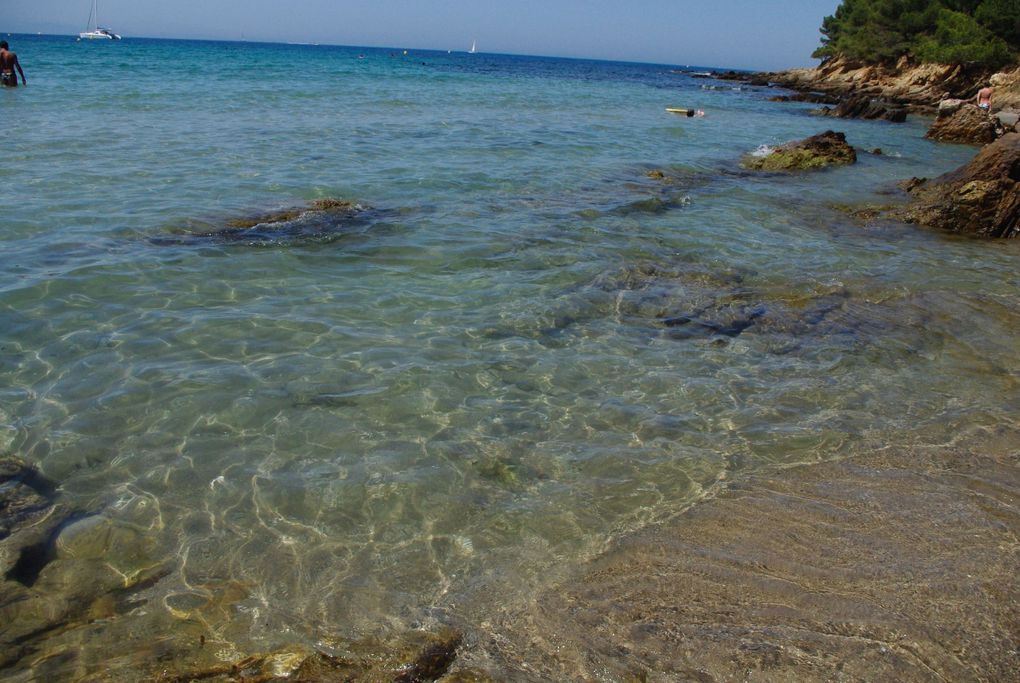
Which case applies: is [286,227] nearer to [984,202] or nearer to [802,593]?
[802,593]

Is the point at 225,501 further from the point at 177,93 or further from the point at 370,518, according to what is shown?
the point at 177,93

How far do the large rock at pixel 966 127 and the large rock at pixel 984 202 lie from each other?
1565cm

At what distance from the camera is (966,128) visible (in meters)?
27.0

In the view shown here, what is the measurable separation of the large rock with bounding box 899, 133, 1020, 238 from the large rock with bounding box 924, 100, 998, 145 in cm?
1565

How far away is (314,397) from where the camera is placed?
565cm

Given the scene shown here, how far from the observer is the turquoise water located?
3.97m

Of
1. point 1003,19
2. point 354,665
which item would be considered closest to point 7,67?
point 354,665

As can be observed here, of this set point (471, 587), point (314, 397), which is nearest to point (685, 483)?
point (471, 587)

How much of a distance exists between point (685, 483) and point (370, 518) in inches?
85.6

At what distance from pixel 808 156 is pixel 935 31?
44.2 m

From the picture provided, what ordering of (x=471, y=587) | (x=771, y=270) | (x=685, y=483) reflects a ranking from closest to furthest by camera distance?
(x=471, y=587) → (x=685, y=483) → (x=771, y=270)

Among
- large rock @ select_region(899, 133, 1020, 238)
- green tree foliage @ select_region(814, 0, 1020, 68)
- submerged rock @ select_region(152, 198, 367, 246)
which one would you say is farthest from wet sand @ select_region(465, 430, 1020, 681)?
green tree foliage @ select_region(814, 0, 1020, 68)

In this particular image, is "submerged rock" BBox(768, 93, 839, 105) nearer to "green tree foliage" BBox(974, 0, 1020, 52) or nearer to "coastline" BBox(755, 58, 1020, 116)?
"coastline" BBox(755, 58, 1020, 116)

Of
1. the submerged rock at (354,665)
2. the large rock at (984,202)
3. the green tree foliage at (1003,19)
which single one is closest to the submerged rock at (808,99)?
the green tree foliage at (1003,19)
